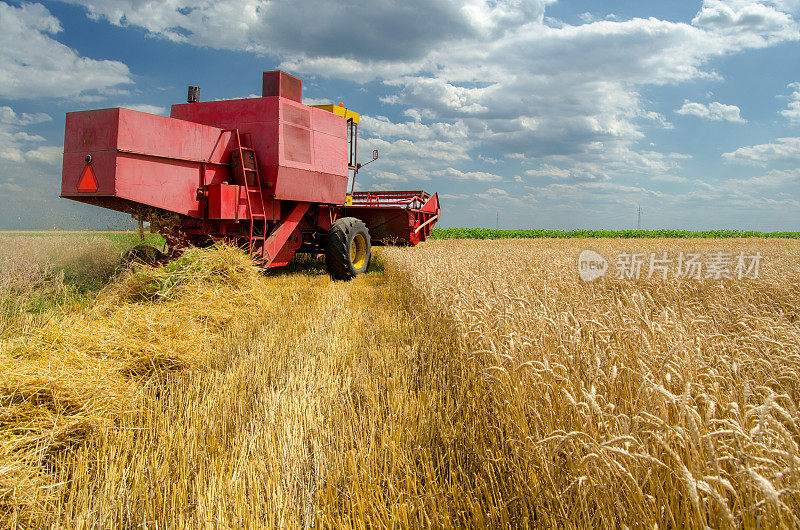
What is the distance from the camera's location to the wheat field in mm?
1641

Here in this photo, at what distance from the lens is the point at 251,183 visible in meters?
7.36

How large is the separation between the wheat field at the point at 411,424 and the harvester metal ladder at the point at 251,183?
2.59m

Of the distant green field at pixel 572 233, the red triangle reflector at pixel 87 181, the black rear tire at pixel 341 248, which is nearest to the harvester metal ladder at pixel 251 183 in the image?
the black rear tire at pixel 341 248

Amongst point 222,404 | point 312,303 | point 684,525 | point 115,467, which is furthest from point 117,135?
point 684,525

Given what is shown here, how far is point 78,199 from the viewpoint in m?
6.22

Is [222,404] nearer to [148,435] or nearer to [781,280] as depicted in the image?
[148,435]

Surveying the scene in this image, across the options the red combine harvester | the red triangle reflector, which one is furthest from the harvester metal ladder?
the red triangle reflector

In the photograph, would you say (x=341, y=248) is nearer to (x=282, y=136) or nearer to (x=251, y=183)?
(x=251, y=183)

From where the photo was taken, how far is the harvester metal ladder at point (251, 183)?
281 inches

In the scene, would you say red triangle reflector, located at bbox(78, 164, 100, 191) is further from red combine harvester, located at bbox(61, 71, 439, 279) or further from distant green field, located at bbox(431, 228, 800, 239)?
distant green field, located at bbox(431, 228, 800, 239)

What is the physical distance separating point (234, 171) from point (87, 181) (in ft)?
6.36

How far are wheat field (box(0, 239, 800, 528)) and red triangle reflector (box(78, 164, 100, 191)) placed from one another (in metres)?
1.88

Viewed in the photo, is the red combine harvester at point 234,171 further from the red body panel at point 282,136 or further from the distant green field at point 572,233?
the distant green field at point 572,233

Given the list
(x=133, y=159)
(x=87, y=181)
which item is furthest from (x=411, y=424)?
(x=87, y=181)
